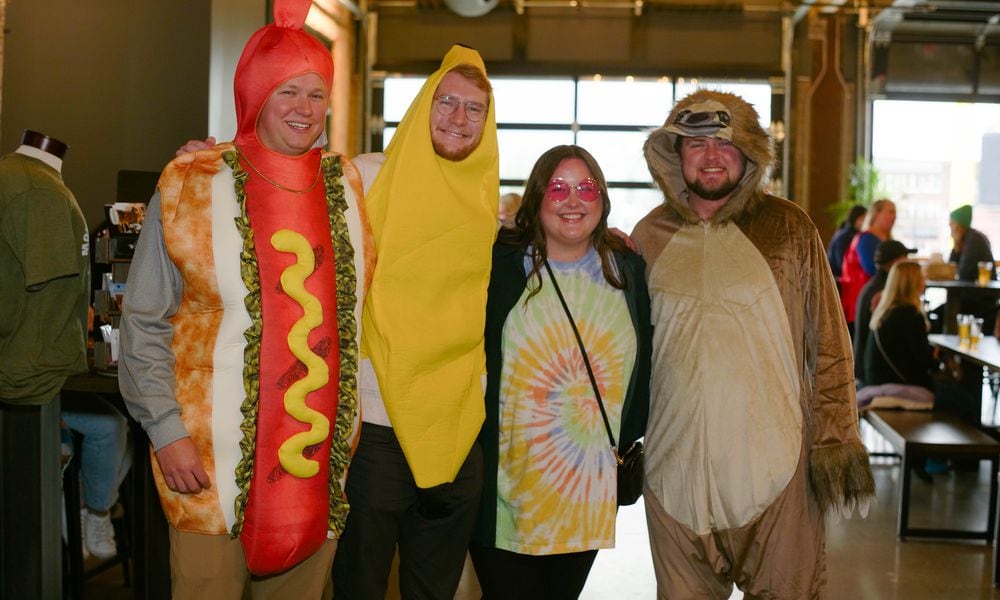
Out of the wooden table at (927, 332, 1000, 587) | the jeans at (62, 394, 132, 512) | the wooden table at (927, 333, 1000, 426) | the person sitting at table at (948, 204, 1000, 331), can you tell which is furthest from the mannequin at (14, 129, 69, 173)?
the person sitting at table at (948, 204, 1000, 331)

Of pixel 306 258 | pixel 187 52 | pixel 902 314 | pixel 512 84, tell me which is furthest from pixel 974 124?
pixel 306 258

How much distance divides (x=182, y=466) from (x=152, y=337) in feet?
0.86

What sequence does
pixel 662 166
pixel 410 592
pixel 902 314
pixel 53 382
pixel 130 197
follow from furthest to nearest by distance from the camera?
pixel 902 314 → pixel 130 197 → pixel 53 382 → pixel 662 166 → pixel 410 592

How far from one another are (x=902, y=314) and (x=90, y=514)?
4.34 meters

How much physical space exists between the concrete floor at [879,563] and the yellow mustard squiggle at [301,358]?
1.89m

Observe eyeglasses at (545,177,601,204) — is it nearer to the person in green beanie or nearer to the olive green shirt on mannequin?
the olive green shirt on mannequin

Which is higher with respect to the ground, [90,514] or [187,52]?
[187,52]

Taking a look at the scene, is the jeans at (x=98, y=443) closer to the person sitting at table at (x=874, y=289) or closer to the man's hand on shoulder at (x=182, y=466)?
the man's hand on shoulder at (x=182, y=466)

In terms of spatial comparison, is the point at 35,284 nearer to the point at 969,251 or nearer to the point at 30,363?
the point at 30,363

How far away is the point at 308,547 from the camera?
2049 millimetres

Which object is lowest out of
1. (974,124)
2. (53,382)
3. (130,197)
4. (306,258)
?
(53,382)

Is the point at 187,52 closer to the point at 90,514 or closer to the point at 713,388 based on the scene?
the point at 90,514

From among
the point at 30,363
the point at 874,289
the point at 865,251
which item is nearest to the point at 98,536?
the point at 30,363

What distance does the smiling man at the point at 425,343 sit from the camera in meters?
2.20
